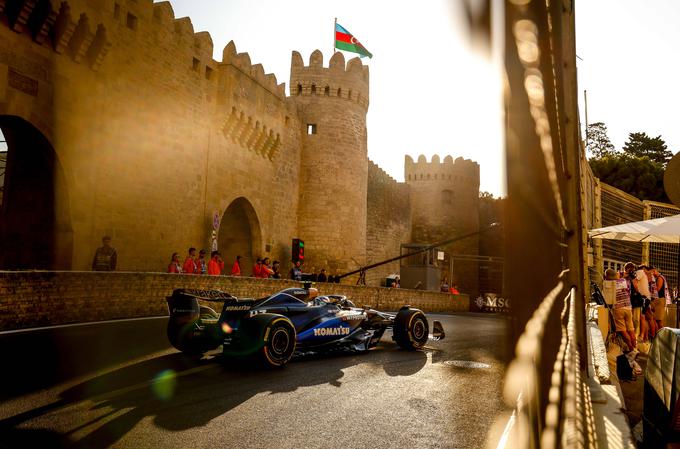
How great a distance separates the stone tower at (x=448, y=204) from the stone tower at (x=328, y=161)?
14013mm

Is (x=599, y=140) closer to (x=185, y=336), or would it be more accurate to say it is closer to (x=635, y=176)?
(x=635, y=176)

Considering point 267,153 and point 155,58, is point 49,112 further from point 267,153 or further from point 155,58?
point 267,153

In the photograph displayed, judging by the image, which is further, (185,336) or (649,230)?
(649,230)

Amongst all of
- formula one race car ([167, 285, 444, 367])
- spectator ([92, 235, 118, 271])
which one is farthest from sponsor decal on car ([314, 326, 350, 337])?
spectator ([92, 235, 118, 271])

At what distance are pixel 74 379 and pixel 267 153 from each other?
20047mm

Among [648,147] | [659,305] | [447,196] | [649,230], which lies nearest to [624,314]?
[649,230]

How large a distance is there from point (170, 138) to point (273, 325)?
13.8 metres

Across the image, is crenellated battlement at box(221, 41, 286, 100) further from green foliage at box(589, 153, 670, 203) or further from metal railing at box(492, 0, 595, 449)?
green foliage at box(589, 153, 670, 203)

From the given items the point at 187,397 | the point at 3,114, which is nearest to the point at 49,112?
the point at 3,114

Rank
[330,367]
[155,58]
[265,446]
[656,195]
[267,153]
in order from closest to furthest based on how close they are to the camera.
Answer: [265,446], [330,367], [155,58], [267,153], [656,195]

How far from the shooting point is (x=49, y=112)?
14.1 m

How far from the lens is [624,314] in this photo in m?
8.65

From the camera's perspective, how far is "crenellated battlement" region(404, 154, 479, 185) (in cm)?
4222

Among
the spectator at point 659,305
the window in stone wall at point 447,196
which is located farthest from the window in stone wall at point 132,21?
the window in stone wall at point 447,196
